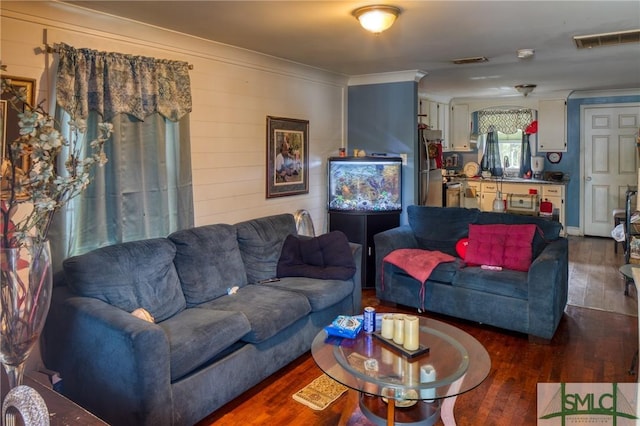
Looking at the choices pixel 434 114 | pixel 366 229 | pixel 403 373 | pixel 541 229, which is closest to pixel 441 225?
pixel 366 229

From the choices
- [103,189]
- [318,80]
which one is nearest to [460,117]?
[318,80]

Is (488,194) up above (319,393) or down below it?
above

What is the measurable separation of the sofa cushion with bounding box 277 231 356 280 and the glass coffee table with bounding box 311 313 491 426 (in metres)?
1.08

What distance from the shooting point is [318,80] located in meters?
4.93

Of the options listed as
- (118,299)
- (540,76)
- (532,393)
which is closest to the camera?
(118,299)

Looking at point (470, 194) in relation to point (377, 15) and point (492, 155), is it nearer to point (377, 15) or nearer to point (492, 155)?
point (492, 155)

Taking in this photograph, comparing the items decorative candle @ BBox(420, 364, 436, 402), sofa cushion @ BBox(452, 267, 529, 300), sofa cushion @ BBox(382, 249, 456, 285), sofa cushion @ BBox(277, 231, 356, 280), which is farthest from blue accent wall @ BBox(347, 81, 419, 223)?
decorative candle @ BBox(420, 364, 436, 402)

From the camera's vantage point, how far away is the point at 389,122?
5172mm

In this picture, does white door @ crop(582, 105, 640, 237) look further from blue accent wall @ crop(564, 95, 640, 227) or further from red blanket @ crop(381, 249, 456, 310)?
red blanket @ crop(381, 249, 456, 310)

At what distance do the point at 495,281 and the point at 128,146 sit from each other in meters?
2.91

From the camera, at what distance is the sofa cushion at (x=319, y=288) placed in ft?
10.6

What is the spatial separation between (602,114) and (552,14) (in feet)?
17.1

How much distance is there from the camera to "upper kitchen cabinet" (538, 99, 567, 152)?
7406 mm

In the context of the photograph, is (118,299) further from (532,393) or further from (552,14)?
(552,14)
